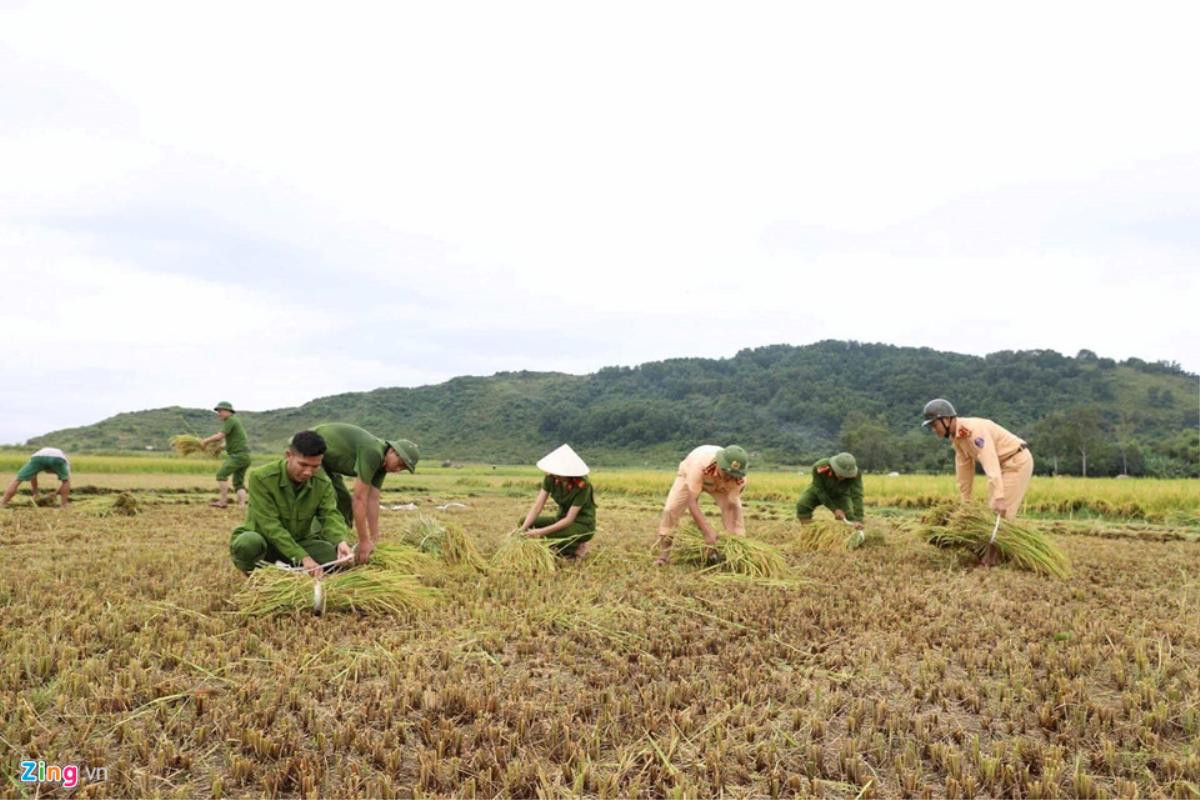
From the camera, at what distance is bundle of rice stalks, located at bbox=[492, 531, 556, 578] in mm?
6344

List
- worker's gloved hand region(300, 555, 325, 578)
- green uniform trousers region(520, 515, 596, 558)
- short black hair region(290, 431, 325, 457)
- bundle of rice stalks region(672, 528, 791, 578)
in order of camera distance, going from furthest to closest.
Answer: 1. green uniform trousers region(520, 515, 596, 558)
2. bundle of rice stalks region(672, 528, 791, 578)
3. short black hair region(290, 431, 325, 457)
4. worker's gloved hand region(300, 555, 325, 578)

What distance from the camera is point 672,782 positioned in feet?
8.82

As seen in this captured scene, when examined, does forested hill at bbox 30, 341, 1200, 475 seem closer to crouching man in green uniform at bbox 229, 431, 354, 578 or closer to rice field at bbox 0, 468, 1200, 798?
rice field at bbox 0, 468, 1200, 798

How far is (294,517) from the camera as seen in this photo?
557cm

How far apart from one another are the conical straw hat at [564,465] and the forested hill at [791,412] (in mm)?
52934

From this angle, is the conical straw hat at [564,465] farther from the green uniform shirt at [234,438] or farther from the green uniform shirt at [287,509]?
the green uniform shirt at [234,438]

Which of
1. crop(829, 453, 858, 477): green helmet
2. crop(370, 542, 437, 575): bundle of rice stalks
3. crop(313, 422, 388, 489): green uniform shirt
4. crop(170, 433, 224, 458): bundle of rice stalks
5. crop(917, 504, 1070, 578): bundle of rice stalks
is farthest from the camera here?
crop(170, 433, 224, 458): bundle of rice stalks

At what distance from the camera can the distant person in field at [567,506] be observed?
7.01 m

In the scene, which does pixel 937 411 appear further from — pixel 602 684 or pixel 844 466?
pixel 602 684


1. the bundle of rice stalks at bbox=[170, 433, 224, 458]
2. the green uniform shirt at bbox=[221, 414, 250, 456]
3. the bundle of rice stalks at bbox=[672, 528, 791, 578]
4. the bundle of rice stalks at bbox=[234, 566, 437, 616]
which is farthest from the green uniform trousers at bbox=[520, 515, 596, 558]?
the bundle of rice stalks at bbox=[170, 433, 224, 458]

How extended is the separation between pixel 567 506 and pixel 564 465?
0.55 m

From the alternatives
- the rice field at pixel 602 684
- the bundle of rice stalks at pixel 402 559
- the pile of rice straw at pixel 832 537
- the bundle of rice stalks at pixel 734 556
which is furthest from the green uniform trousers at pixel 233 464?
the pile of rice straw at pixel 832 537

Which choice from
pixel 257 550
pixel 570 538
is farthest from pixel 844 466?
pixel 257 550

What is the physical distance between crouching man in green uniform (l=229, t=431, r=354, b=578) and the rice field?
0.44 meters
